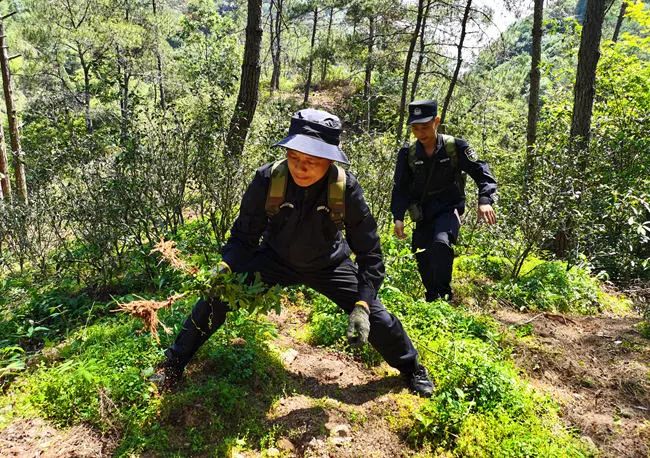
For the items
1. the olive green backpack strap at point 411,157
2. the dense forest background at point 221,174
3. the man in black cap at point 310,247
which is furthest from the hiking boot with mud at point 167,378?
the olive green backpack strap at point 411,157

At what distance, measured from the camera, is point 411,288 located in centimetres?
504

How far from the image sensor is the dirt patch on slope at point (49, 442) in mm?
2541

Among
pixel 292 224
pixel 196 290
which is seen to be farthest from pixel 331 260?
pixel 196 290

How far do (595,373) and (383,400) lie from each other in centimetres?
198

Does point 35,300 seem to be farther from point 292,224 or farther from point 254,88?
point 254,88

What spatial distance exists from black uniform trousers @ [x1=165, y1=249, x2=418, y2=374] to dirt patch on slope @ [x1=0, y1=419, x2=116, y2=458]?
0.63 metres

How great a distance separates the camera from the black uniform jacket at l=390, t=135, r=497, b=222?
4.42m

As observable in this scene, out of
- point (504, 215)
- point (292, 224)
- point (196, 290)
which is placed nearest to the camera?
point (196, 290)

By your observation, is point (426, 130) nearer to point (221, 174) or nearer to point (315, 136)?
point (315, 136)

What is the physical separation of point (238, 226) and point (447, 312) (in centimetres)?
217

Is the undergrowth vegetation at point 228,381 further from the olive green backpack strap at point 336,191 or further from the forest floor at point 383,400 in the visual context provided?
the olive green backpack strap at point 336,191

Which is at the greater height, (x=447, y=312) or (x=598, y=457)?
Result: (x=447, y=312)

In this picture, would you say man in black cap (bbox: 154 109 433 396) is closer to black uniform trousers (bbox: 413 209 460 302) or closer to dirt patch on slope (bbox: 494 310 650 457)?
dirt patch on slope (bbox: 494 310 650 457)

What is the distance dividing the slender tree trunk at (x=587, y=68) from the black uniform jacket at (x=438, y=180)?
10.5 ft
